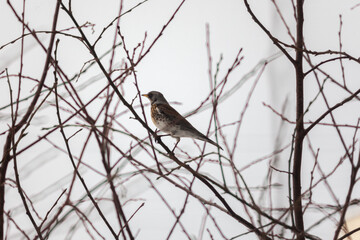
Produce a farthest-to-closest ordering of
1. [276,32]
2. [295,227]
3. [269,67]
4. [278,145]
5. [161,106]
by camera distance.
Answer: [161,106] < [269,67] < [276,32] < [278,145] < [295,227]

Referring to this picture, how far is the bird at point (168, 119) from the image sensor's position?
5.75ft

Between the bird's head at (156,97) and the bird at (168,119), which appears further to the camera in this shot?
the bird's head at (156,97)

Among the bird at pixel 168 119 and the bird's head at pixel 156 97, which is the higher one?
the bird's head at pixel 156 97

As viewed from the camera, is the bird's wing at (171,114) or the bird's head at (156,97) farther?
the bird's head at (156,97)

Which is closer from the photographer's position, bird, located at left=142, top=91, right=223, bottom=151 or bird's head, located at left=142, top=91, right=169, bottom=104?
bird, located at left=142, top=91, right=223, bottom=151

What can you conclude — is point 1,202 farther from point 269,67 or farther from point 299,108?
point 269,67

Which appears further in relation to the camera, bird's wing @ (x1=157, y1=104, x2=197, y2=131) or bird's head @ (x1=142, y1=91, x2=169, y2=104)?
bird's head @ (x1=142, y1=91, x2=169, y2=104)

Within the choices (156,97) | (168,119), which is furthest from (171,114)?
(156,97)

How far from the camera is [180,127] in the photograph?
1.80 m

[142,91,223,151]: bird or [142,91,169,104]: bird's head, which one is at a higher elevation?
[142,91,169,104]: bird's head

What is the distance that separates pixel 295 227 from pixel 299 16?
0.40 m

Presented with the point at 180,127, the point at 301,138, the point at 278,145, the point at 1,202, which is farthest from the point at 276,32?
the point at 1,202

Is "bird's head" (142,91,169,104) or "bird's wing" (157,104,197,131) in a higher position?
"bird's head" (142,91,169,104)

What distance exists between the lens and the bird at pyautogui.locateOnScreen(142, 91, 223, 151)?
175cm
